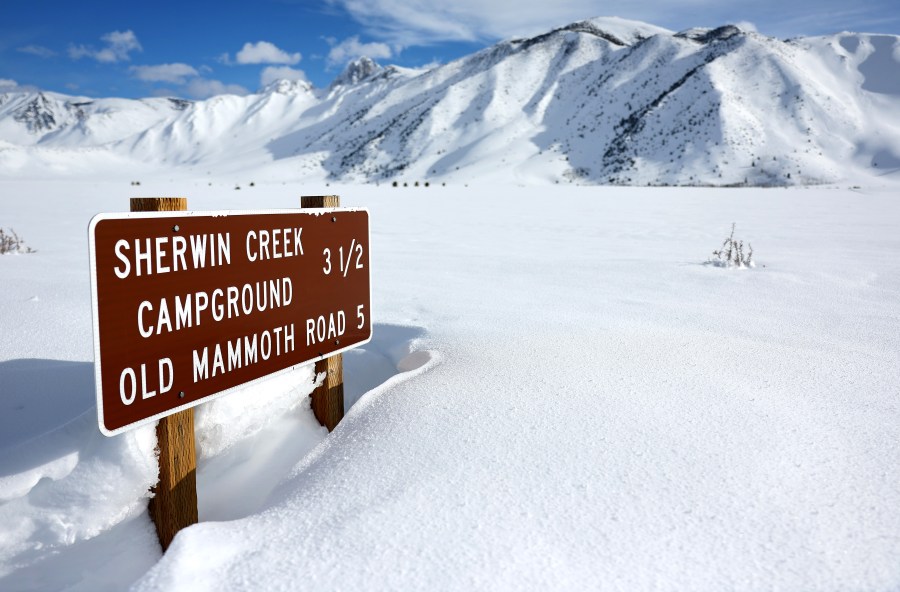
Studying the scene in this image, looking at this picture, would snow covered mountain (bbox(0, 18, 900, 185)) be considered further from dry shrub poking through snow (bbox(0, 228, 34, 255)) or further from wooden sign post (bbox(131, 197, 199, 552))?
wooden sign post (bbox(131, 197, 199, 552))

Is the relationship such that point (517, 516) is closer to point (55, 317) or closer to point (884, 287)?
point (55, 317)

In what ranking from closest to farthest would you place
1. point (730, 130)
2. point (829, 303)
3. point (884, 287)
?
point (829, 303)
point (884, 287)
point (730, 130)

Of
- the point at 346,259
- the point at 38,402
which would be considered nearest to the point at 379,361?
the point at 346,259

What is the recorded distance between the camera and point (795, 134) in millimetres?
52250

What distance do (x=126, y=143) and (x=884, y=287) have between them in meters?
147

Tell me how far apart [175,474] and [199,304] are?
21.3 inches

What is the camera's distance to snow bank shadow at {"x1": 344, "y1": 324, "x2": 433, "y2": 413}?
3249 mm

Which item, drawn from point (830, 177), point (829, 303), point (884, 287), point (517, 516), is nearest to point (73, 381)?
point (517, 516)

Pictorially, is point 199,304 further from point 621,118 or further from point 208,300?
point 621,118

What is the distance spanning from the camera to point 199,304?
6.14ft

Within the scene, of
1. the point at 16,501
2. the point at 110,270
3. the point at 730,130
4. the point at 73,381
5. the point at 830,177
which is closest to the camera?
the point at 110,270

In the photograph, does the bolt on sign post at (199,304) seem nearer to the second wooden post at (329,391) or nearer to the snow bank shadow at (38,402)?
the second wooden post at (329,391)

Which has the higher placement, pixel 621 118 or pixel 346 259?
pixel 621 118

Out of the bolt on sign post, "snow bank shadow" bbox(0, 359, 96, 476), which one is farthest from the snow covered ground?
the bolt on sign post
